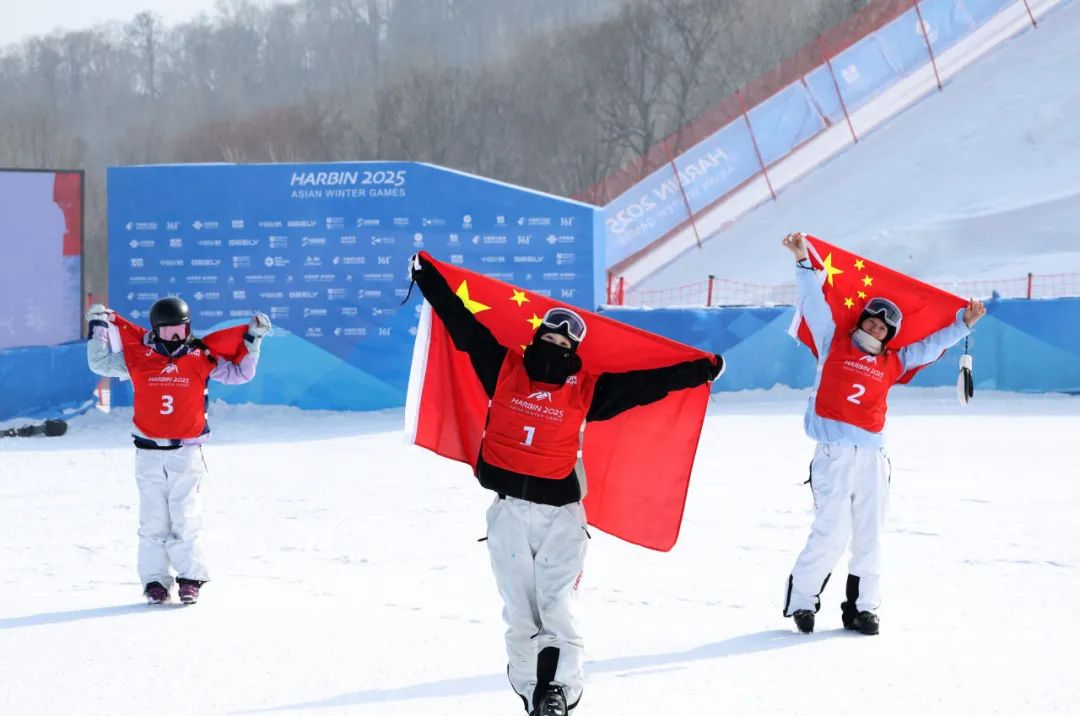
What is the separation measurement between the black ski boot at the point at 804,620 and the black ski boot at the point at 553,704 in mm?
2308

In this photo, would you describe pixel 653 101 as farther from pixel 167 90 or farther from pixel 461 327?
pixel 461 327

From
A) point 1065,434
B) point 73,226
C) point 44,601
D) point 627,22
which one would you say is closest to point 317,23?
point 627,22

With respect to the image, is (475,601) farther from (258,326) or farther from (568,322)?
(568,322)

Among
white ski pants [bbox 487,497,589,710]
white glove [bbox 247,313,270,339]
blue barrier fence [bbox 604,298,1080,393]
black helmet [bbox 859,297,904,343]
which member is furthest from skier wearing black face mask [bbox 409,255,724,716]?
blue barrier fence [bbox 604,298,1080,393]

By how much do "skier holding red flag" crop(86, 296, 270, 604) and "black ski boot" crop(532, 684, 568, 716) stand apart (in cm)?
343

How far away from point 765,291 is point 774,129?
5.79 metres

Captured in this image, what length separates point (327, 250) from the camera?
19938 millimetres

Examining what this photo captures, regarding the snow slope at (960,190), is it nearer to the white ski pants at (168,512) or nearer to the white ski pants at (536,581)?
the white ski pants at (168,512)

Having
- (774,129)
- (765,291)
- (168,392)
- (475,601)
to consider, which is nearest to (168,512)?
(168,392)

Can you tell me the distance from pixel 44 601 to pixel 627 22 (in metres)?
51.5

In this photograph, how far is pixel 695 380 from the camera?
257 inches

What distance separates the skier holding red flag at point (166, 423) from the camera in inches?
330

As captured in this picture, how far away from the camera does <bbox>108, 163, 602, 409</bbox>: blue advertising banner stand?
1988 cm

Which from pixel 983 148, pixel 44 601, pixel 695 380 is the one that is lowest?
pixel 44 601
